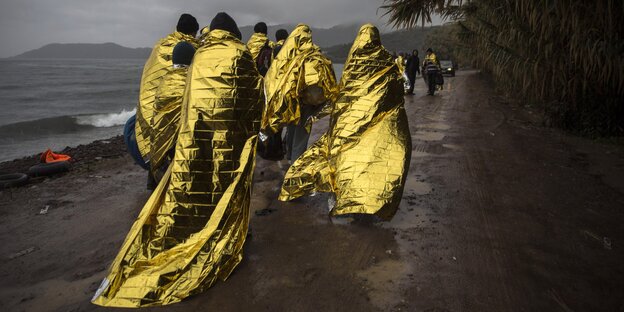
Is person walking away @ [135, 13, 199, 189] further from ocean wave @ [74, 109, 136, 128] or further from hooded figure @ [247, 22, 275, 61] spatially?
ocean wave @ [74, 109, 136, 128]

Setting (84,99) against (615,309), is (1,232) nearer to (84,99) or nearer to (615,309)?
(615,309)

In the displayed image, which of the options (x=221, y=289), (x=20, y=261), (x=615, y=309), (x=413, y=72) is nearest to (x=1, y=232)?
(x=20, y=261)

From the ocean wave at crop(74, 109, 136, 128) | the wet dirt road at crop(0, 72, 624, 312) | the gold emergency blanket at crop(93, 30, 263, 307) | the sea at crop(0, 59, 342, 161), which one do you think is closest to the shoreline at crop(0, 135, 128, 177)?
the wet dirt road at crop(0, 72, 624, 312)

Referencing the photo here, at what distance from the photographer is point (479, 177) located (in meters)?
5.57

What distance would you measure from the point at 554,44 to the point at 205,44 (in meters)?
7.80

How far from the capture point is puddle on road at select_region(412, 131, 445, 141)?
323 inches

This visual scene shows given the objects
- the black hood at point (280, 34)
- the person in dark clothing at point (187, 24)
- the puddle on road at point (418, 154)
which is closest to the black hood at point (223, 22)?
the person in dark clothing at point (187, 24)

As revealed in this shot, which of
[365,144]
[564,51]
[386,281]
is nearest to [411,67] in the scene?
[564,51]

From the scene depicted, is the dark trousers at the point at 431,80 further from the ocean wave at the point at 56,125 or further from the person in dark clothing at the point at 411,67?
the ocean wave at the point at 56,125

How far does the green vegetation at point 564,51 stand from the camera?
21.8 ft

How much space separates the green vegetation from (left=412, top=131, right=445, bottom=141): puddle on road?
2376 millimetres

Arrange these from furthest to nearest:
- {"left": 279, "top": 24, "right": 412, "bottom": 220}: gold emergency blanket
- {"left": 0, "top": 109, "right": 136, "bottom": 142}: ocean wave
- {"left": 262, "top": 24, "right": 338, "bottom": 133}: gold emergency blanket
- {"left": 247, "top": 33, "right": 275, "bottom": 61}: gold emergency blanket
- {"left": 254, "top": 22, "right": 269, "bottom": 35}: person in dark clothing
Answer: {"left": 0, "top": 109, "right": 136, "bottom": 142}: ocean wave, {"left": 254, "top": 22, "right": 269, "bottom": 35}: person in dark clothing, {"left": 247, "top": 33, "right": 275, "bottom": 61}: gold emergency blanket, {"left": 262, "top": 24, "right": 338, "bottom": 133}: gold emergency blanket, {"left": 279, "top": 24, "right": 412, "bottom": 220}: gold emergency blanket

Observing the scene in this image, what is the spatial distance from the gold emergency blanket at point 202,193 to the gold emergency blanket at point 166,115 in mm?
603

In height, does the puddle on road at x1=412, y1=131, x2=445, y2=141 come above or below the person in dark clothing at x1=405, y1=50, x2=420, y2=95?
below
